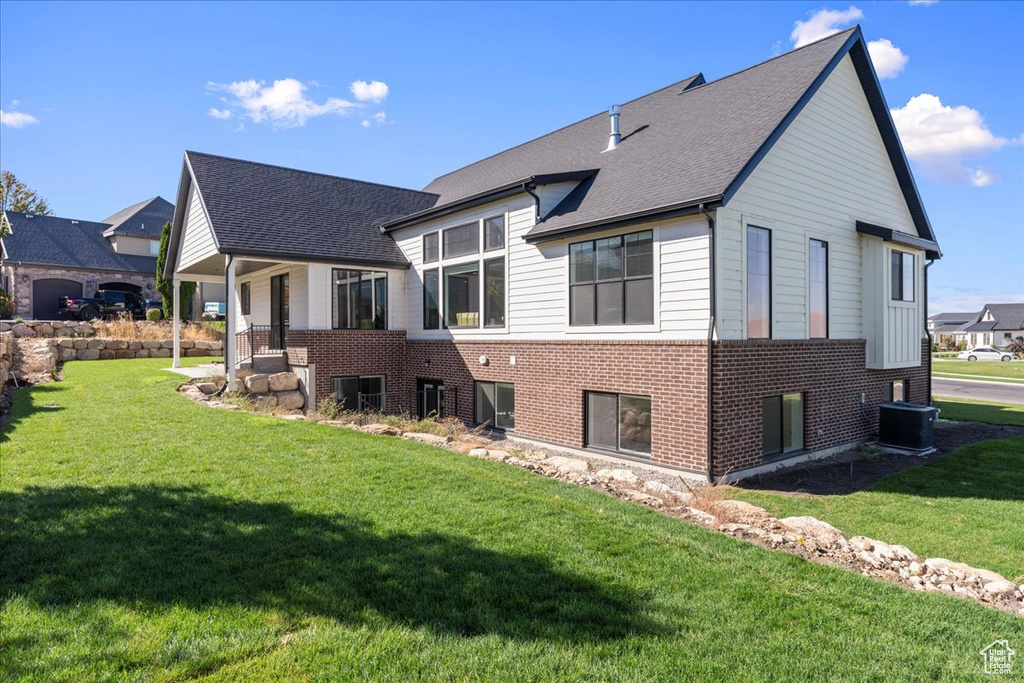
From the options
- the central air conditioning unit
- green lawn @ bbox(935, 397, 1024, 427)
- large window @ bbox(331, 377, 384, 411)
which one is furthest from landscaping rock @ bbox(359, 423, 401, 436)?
green lawn @ bbox(935, 397, 1024, 427)

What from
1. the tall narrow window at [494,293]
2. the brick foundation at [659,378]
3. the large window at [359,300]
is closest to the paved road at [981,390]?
the brick foundation at [659,378]

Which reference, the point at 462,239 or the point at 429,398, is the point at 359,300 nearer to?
the point at 429,398

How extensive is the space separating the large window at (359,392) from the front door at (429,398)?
3.40ft

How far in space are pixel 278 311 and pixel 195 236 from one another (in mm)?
3075

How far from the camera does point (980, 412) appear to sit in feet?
60.8

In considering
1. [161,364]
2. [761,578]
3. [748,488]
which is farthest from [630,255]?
[161,364]

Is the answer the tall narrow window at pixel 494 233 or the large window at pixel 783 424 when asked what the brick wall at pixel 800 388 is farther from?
the tall narrow window at pixel 494 233

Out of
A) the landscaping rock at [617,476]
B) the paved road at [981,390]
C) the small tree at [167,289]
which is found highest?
the small tree at [167,289]

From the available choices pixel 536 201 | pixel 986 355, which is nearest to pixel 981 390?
pixel 536 201

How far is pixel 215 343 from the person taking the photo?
22484mm

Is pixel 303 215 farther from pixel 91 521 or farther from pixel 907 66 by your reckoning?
pixel 907 66

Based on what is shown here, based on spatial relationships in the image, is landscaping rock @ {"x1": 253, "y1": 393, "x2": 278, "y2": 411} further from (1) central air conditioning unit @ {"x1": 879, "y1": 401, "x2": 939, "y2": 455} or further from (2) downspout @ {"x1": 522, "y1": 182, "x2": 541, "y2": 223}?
(1) central air conditioning unit @ {"x1": 879, "y1": 401, "x2": 939, "y2": 455}

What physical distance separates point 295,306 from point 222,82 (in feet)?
18.6

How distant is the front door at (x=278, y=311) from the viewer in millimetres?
16688
